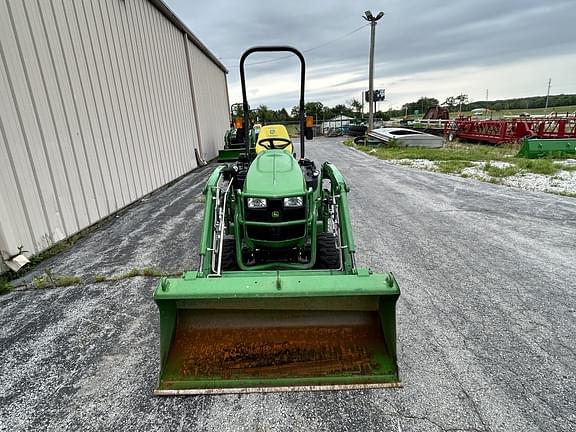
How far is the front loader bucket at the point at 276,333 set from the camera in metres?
2.00

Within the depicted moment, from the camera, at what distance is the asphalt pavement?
1901 millimetres

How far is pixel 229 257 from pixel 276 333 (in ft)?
3.14

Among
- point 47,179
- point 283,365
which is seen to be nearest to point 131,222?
point 47,179

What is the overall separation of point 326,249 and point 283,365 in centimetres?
114

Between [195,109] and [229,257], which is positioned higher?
[195,109]

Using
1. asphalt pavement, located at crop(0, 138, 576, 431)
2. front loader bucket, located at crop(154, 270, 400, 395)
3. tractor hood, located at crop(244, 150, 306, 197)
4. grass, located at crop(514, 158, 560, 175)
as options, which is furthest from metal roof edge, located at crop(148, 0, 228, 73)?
grass, located at crop(514, 158, 560, 175)

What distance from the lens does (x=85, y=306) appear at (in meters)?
3.10

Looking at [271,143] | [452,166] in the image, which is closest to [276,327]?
[271,143]

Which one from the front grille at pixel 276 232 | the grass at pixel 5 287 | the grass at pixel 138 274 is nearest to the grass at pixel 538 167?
the front grille at pixel 276 232

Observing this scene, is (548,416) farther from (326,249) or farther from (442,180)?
(442,180)

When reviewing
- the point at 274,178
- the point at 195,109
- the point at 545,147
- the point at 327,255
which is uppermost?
the point at 195,109

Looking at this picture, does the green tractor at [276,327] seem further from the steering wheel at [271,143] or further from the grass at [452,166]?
the grass at [452,166]

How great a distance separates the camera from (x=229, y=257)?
9.71 feet

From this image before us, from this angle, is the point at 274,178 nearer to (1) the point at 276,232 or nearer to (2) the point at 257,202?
(2) the point at 257,202
